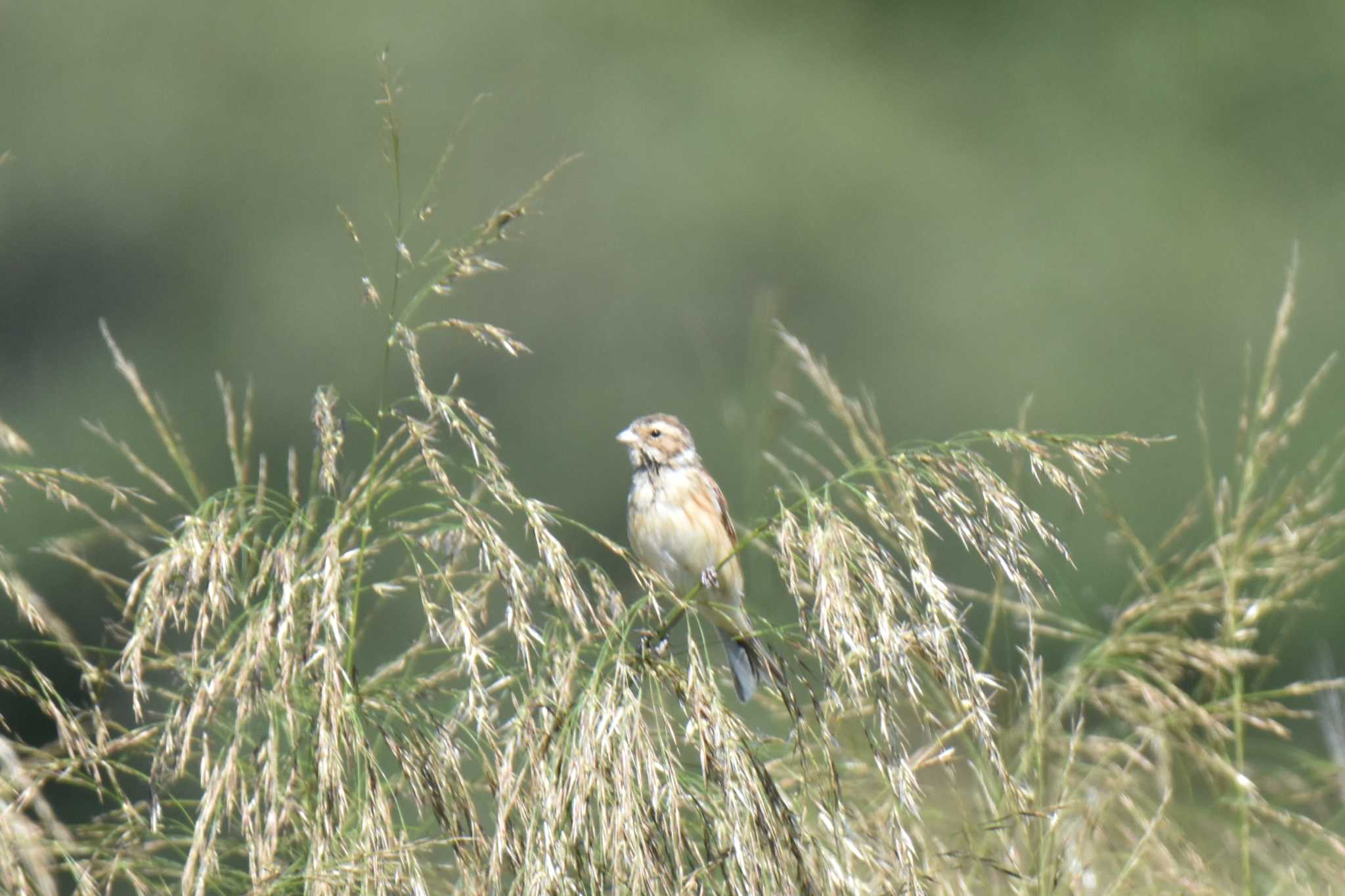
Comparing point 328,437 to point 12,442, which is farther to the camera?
point 12,442

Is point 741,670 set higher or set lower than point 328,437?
lower

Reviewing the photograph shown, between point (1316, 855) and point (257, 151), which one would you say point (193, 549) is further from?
point (257, 151)

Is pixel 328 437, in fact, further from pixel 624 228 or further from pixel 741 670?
pixel 624 228

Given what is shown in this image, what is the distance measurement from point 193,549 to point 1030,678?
3.68ft

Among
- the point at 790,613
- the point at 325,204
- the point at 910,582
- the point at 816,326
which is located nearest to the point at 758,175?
the point at 816,326

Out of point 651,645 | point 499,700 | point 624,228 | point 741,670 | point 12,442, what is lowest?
point 624,228

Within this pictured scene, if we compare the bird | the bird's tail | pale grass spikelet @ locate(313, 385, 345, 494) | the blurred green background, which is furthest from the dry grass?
the blurred green background

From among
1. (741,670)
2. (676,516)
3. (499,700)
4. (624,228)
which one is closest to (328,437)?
(499,700)

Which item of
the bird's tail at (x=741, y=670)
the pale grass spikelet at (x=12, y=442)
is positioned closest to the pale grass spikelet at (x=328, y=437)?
the pale grass spikelet at (x=12, y=442)

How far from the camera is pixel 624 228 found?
52.7ft

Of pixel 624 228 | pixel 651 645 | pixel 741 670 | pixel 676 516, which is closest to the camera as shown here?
pixel 651 645

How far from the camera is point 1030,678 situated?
2.51 m

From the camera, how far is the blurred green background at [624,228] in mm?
14562

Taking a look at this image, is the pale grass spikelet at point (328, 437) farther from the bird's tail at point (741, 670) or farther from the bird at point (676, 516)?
the bird at point (676, 516)
